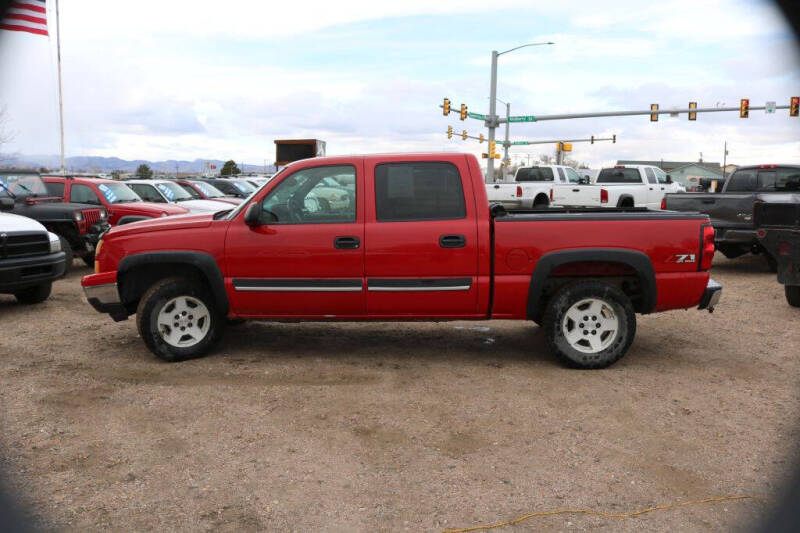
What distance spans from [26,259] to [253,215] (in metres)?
4.24

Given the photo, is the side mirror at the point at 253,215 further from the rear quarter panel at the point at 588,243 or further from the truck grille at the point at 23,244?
the truck grille at the point at 23,244

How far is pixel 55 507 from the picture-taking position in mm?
3229

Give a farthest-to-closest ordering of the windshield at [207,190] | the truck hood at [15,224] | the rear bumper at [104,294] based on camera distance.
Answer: the windshield at [207,190]
the truck hood at [15,224]
the rear bumper at [104,294]

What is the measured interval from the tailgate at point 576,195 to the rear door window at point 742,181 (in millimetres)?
6587

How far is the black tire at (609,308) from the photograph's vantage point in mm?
5668

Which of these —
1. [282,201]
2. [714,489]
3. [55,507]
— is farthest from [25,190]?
[714,489]

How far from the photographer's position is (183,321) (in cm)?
601

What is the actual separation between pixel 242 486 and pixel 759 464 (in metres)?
2.93

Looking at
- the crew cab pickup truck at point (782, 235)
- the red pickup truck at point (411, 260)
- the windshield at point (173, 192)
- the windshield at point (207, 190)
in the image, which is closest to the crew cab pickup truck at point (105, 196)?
the windshield at point (173, 192)

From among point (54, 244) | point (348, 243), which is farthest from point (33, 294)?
point (348, 243)

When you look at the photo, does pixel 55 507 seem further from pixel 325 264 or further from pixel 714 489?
pixel 714 489

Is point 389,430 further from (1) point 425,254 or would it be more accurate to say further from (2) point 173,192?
(2) point 173,192

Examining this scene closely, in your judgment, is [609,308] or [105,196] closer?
[609,308]

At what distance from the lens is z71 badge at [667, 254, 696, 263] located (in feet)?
18.5
